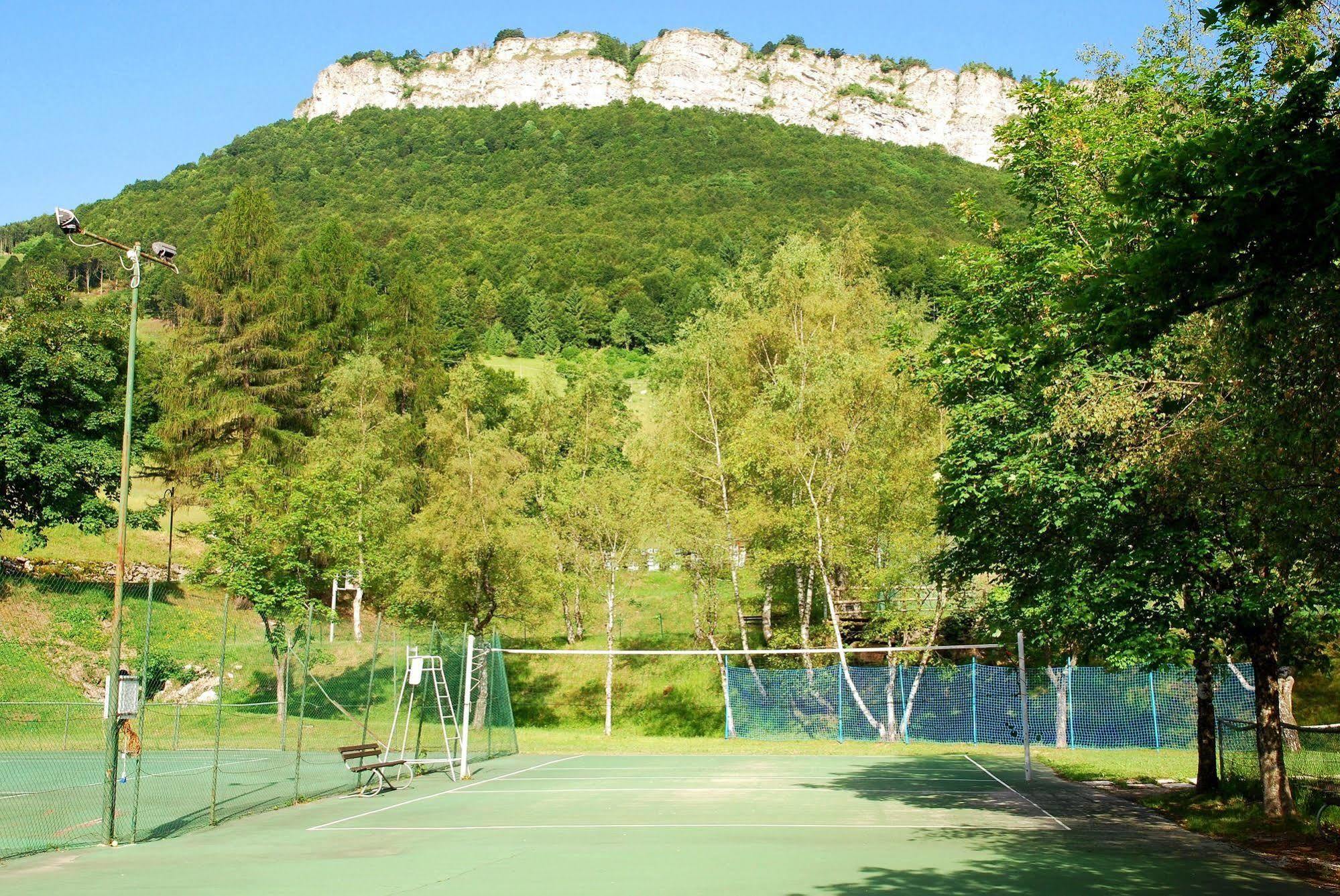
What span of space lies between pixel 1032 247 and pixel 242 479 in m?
25.8

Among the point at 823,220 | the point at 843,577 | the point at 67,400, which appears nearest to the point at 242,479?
the point at 67,400

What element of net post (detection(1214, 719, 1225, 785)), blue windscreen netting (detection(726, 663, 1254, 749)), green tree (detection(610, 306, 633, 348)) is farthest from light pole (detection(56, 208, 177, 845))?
green tree (detection(610, 306, 633, 348))

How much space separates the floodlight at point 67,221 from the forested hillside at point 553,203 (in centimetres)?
5914

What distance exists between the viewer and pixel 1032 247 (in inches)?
674

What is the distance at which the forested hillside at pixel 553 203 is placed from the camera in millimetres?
99125

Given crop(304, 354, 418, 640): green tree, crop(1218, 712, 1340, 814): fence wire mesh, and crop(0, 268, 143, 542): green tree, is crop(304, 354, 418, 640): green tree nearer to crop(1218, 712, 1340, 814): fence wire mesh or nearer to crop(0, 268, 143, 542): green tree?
crop(0, 268, 143, 542): green tree

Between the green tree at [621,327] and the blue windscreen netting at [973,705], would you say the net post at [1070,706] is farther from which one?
the green tree at [621,327]

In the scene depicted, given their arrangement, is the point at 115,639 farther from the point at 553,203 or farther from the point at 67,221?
the point at 553,203

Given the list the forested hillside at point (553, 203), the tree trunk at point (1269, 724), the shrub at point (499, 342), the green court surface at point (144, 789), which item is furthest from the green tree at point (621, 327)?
the tree trunk at point (1269, 724)

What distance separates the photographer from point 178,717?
22703 millimetres

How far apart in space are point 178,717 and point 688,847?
14506 millimetres

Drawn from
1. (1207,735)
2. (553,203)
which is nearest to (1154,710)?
(1207,735)

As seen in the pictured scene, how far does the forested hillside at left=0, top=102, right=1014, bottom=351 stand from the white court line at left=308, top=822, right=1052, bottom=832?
191 feet

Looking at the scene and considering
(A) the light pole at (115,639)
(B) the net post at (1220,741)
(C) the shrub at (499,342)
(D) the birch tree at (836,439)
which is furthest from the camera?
(C) the shrub at (499,342)
